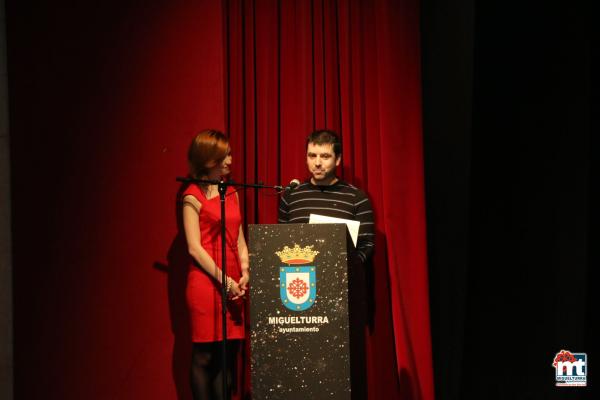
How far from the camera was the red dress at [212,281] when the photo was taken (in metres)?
3.09

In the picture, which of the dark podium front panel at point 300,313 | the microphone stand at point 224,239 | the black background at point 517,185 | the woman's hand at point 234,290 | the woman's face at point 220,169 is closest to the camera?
the dark podium front panel at point 300,313

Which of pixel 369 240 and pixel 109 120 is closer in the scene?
pixel 369 240

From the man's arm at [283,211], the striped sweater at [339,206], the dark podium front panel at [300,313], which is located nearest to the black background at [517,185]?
the striped sweater at [339,206]

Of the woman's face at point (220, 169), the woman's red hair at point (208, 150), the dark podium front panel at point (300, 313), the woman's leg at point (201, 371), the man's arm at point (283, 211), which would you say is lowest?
the woman's leg at point (201, 371)

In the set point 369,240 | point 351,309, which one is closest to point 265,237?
point 351,309

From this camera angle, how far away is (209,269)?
3076 millimetres

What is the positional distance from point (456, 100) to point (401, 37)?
481 mm

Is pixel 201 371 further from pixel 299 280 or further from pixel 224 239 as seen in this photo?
pixel 299 280

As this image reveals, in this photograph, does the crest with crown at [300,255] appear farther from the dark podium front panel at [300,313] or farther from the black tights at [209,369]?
the black tights at [209,369]

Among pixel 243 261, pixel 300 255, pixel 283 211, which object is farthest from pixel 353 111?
pixel 300 255

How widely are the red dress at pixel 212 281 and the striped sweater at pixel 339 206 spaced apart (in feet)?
1.10

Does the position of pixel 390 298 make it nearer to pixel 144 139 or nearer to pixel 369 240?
pixel 369 240

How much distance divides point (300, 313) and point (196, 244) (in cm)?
81

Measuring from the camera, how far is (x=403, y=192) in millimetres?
3580
